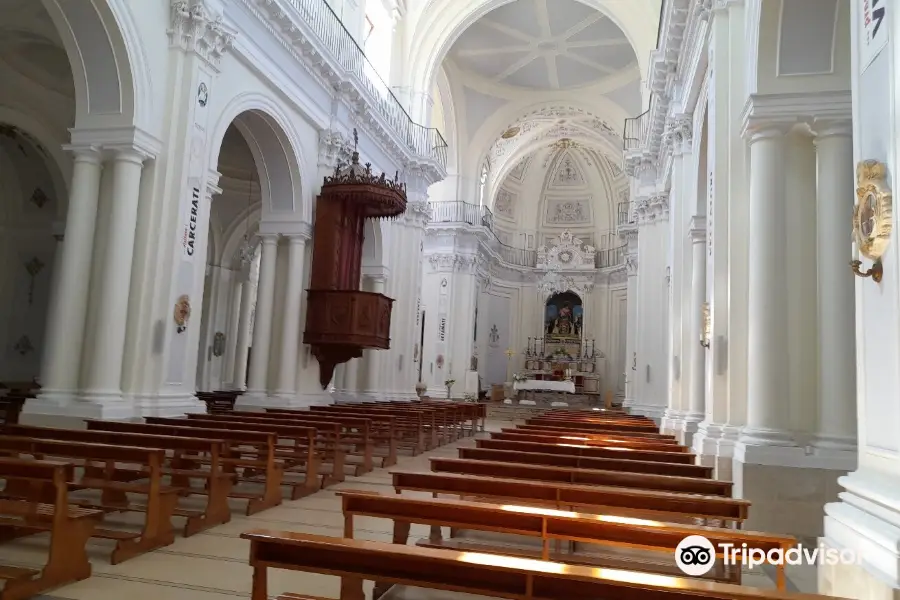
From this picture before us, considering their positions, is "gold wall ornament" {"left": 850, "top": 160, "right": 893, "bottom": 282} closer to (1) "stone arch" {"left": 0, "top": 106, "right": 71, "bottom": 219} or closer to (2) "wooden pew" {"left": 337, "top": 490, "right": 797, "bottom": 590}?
(2) "wooden pew" {"left": 337, "top": 490, "right": 797, "bottom": 590}

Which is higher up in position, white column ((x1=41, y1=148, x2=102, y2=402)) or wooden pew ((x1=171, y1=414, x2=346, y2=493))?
white column ((x1=41, y1=148, x2=102, y2=402))

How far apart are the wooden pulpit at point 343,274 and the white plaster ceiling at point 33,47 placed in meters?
4.84

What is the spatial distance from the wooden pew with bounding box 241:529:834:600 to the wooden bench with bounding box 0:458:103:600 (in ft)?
5.57

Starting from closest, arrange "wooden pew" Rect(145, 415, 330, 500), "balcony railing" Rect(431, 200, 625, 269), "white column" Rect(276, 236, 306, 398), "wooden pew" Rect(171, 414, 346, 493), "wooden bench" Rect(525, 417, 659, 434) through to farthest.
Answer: "wooden pew" Rect(145, 415, 330, 500), "wooden pew" Rect(171, 414, 346, 493), "wooden bench" Rect(525, 417, 659, 434), "white column" Rect(276, 236, 306, 398), "balcony railing" Rect(431, 200, 625, 269)

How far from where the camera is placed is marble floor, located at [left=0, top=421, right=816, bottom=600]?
3693 millimetres

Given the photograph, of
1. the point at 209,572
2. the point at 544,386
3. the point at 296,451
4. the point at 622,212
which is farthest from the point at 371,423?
the point at 622,212

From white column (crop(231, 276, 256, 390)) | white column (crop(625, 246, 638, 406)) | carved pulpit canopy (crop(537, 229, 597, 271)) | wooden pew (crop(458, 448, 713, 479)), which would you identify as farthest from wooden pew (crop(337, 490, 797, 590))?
carved pulpit canopy (crop(537, 229, 597, 271))

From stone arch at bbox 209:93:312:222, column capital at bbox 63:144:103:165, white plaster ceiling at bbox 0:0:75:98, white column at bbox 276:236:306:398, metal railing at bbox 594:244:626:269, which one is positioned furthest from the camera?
metal railing at bbox 594:244:626:269

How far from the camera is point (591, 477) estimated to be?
5055 millimetres

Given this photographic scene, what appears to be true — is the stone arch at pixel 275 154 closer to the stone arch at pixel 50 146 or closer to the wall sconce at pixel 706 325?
the stone arch at pixel 50 146

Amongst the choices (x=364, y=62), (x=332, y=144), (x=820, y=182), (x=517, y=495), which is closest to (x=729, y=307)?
(x=820, y=182)

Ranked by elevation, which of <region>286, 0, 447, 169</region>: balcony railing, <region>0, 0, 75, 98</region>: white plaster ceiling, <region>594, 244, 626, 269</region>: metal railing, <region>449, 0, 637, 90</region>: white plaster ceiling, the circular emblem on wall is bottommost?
the circular emblem on wall

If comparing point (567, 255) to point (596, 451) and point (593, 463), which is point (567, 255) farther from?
point (593, 463)

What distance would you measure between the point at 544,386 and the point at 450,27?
13.7 m
